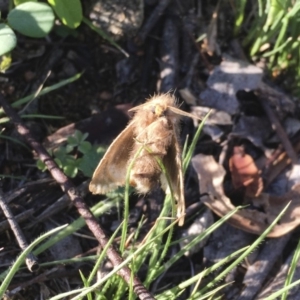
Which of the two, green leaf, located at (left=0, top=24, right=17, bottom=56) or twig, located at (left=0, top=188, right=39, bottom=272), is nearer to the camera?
twig, located at (left=0, top=188, right=39, bottom=272)

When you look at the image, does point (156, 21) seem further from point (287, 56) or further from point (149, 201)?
point (149, 201)

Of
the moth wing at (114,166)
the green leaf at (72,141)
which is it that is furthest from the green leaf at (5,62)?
the moth wing at (114,166)

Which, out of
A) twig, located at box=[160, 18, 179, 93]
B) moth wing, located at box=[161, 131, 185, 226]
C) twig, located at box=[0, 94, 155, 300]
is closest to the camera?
moth wing, located at box=[161, 131, 185, 226]

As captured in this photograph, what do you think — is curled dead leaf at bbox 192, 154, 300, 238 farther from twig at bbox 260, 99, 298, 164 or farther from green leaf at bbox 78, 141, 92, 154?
green leaf at bbox 78, 141, 92, 154

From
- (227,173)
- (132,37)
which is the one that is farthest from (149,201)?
(132,37)

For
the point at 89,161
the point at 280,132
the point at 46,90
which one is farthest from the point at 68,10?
the point at 280,132

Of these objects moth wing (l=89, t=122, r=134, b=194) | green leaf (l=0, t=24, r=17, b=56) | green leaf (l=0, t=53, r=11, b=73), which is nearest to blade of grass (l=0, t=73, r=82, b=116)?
green leaf (l=0, t=53, r=11, b=73)

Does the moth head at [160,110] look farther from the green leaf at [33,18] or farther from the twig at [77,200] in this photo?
the green leaf at [33,18]
